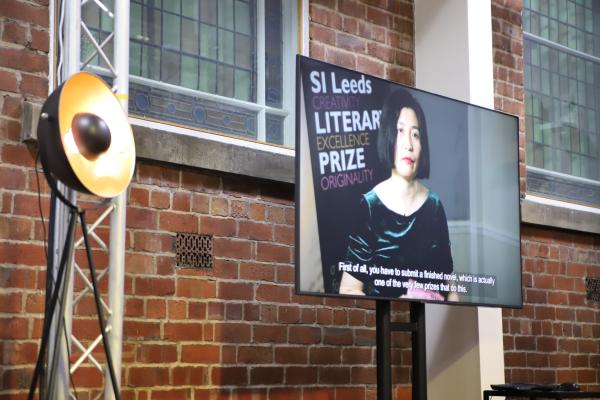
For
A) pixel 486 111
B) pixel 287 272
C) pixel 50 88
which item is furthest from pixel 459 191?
pixel 50 88

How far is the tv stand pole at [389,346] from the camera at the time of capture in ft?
13.3

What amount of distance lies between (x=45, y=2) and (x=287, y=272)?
5.41 ft

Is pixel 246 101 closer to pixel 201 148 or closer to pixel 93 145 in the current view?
pixel 201 148

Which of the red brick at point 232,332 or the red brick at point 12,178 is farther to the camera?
the red brick at point 232,332

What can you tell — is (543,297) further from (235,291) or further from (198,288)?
(198,288)

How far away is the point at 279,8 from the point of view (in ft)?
16.0

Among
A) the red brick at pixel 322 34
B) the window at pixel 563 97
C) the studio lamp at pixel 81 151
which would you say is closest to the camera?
the studio lamp at pixel 81 151

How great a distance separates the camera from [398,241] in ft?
13.6

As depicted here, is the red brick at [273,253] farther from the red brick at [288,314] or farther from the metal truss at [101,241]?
the metal truss at [101,241]

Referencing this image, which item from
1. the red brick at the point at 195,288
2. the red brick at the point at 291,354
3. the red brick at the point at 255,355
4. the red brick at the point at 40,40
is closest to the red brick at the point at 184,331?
the red brick at the point at 195,288

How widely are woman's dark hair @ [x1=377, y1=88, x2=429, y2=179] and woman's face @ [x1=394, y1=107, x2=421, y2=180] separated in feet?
0.06

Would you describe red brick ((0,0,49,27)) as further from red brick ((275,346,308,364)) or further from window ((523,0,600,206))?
→ window ((523,0,600,206))

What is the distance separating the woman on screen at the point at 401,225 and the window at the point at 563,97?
179 centimetres

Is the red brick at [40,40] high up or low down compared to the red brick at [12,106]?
up
